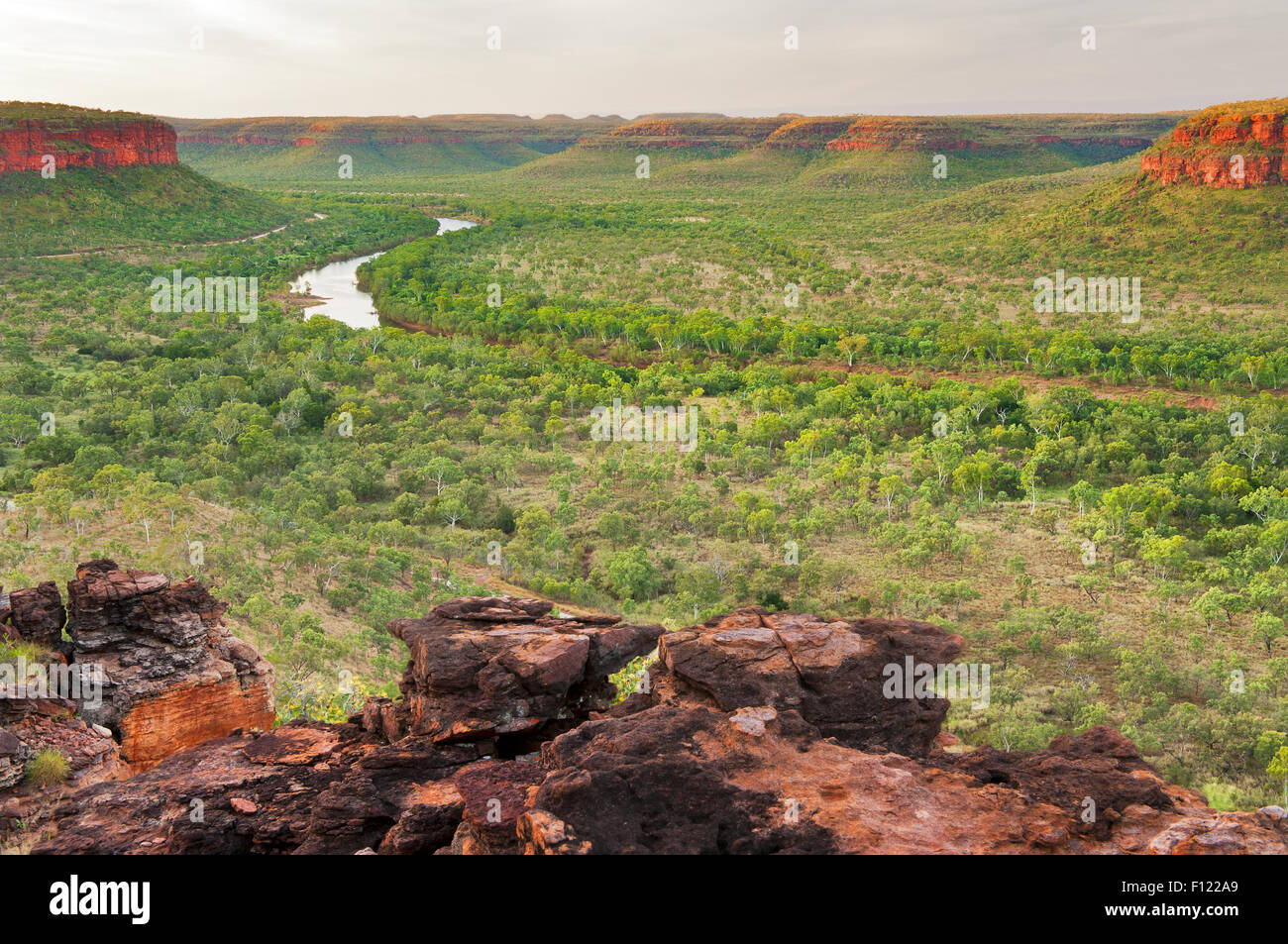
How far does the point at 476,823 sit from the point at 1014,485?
3348cm

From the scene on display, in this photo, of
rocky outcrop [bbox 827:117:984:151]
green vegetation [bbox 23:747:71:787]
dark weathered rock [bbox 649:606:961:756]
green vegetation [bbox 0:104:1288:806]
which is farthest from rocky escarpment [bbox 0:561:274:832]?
rocky outcrop [bbox 827:117:984:151]

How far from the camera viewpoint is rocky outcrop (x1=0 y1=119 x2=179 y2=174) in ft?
331

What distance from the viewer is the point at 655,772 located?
870 centimetres

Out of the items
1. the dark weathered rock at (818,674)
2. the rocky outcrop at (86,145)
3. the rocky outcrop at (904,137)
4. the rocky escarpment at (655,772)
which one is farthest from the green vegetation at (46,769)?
the rocky outcrop at (904,137)

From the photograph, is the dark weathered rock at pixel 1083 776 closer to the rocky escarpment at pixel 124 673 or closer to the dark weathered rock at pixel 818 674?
the dark weathered rock at pixel 818 674

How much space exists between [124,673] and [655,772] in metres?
9.49

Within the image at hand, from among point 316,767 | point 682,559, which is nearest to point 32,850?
point 316,767

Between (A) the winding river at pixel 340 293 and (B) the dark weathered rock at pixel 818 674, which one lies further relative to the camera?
(A) the winding river at pixel 340 293

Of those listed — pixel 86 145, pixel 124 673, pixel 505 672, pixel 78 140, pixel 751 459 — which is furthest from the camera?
pixel 86 145

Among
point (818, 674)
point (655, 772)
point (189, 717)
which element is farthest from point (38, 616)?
point (818, 674)

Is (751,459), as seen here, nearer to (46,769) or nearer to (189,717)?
(189,717)

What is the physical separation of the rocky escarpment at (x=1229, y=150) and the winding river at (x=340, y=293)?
76.3 m

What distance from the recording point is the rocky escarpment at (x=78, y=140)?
101 m

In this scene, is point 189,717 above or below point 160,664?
below
